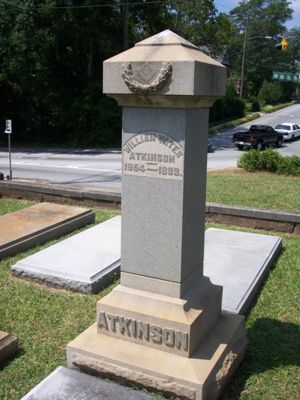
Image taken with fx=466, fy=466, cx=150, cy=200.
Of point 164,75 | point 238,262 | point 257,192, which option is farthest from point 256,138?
point 164,75

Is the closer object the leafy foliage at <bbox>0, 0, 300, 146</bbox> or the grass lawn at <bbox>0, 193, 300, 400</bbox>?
the grass lawn at <bbox>0, 193, 300, 400</bbox>

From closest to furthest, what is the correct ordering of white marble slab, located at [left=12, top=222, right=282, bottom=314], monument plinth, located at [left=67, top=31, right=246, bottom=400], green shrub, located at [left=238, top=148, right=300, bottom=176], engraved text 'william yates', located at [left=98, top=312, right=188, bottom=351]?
monument plinth, located at [left=67, top=31, right=246, bottom=400] → engraved text 'william yates', located at [left=98, top=312, right=188, bottom=351] → white marble slab, located at [left=12, top=222, right=282, bottom=314] → green shrub, located at [left=238, top=148, right=300, bottom=176]

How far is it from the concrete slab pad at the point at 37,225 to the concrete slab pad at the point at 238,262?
2.56m

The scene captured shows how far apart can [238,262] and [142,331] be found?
116 inches

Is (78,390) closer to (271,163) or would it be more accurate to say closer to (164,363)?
(164,363)

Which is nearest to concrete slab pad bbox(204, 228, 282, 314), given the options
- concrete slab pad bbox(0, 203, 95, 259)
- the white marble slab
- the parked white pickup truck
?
the white marble slab

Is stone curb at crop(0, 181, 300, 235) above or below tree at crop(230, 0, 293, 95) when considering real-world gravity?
below

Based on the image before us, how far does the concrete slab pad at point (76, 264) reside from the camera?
6203 millimetres

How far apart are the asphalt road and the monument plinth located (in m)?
12.2

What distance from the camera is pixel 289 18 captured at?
314 feet

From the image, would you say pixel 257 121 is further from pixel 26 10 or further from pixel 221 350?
pixel 221 350

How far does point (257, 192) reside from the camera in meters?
11.5

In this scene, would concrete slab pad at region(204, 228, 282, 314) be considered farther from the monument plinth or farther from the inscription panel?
the inscription panel

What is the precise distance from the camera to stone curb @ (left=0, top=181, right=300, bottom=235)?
8891 mm
